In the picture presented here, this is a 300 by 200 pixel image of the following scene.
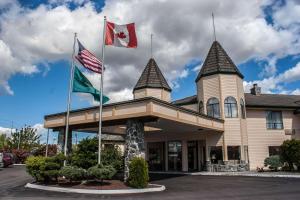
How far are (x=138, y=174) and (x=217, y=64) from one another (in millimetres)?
16459

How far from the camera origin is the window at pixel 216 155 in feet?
91.1

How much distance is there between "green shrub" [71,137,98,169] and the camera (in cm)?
1875

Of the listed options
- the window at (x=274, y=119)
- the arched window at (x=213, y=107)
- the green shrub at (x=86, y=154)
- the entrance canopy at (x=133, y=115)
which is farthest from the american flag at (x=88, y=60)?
the window at (x=274, y=119)

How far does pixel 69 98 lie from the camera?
64.4ft

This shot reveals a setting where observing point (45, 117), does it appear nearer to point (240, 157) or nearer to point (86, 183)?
point (86, 183)

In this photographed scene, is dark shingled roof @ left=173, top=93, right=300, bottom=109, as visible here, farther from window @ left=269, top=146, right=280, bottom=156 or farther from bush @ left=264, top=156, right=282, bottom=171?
bush @ left=264, top=156, right=282, bottom=171

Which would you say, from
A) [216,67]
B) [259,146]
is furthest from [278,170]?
[216,67]

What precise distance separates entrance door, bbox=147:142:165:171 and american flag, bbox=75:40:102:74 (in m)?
16.0

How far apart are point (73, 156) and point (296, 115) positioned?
23022 mm

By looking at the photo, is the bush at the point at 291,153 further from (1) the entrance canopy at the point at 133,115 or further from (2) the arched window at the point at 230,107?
(1) the entrance canopy at the point at 133,115

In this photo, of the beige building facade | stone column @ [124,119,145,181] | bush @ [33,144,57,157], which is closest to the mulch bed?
stone column @ [124,119,145,181]

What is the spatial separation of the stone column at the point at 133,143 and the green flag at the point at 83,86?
2.66 meters

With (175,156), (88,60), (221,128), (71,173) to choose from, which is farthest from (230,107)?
(71,173)

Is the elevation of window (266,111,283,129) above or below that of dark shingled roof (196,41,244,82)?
below
